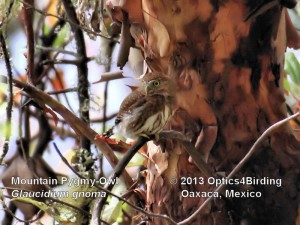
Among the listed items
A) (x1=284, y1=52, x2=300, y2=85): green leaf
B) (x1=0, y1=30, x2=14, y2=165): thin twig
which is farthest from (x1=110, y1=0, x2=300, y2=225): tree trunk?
(x1=284, y1=52, x2=300, y2=85): green leaf

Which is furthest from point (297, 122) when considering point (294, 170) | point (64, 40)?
point (64, 40)

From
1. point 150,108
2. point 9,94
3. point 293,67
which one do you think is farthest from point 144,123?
point 293,67

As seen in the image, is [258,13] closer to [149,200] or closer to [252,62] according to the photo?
[252,62]

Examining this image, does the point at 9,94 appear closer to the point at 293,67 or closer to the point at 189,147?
the point at 189,147

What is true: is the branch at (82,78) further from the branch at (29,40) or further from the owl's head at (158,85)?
the owl's head at (158,85)

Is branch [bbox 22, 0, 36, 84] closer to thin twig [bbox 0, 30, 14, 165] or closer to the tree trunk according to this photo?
thin twig [bbox 0, 30, 14, 165]

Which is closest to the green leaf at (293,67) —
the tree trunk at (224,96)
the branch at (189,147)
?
the tree trunk at (224,96)
